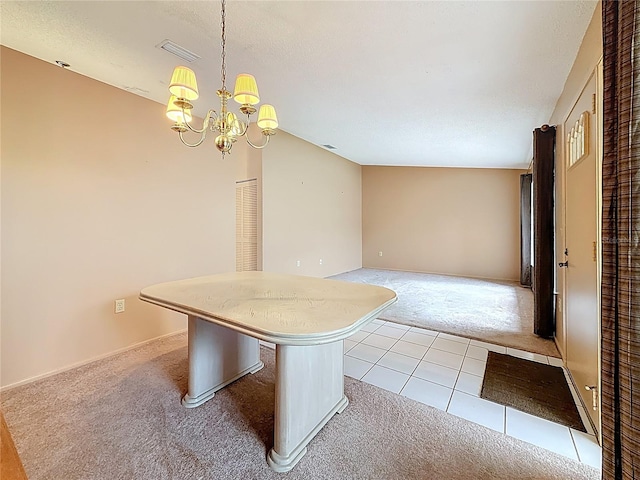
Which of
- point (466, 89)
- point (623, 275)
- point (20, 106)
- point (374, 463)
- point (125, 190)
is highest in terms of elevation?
point (466, 89)

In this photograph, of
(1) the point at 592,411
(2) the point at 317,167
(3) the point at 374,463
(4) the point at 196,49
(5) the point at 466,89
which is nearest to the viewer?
(3) the point at 374,463

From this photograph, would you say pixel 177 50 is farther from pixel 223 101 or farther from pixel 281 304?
pixel 281 304

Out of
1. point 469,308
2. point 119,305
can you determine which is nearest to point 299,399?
point 119,305

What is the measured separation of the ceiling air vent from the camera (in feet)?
6.61

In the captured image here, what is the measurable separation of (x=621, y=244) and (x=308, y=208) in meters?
4.91

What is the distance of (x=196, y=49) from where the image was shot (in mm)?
2080

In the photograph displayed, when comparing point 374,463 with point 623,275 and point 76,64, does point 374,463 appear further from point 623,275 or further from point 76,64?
point 76,64

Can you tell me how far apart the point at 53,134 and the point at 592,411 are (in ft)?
14.1

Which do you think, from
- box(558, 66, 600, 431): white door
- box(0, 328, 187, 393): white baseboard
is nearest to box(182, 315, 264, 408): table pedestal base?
box(0, 328, 187, 393): white baseboard

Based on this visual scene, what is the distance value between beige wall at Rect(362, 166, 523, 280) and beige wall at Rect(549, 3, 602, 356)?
348cm

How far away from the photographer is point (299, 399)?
58.1 inches

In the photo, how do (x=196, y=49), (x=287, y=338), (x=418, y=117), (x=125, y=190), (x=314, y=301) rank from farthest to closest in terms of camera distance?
(x=418, y=117) < (x=125, y=190) < (x=196, y=49) < (x=314, y=301) < (x=287, y=338)

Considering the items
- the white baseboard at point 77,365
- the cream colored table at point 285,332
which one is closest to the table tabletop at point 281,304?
the cream colored table at point 285,332

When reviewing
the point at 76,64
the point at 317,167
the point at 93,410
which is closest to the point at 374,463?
the point at 93,410
